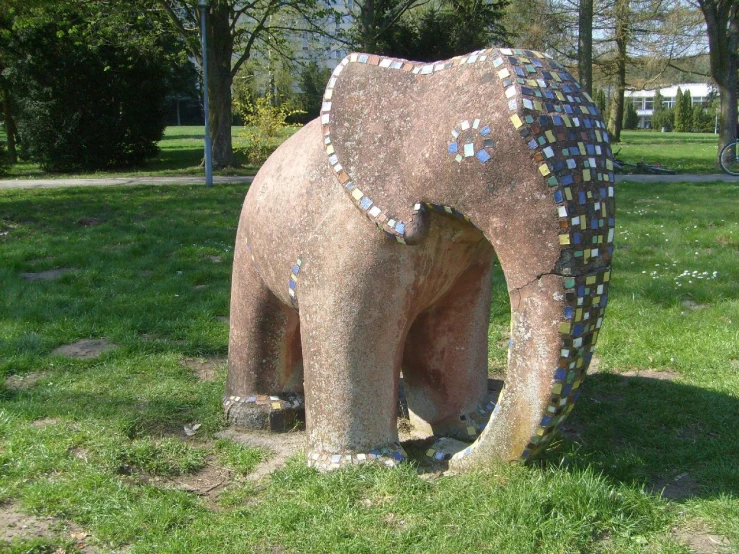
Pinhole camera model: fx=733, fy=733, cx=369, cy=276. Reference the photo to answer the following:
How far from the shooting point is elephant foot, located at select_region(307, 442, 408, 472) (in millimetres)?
3123

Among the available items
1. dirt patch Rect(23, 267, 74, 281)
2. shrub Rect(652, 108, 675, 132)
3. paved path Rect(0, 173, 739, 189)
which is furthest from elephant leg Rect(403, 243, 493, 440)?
shrub Rect(652, 108, 675, 132)

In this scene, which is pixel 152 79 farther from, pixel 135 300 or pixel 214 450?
pixel 214 450

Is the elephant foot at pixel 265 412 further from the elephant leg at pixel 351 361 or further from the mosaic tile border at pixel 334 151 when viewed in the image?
the mosaic tile border at pixel 334 151

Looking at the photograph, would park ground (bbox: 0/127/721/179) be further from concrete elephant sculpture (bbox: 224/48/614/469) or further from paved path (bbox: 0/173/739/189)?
concrete elephant sculpture (bbox: 224/48/614/469)

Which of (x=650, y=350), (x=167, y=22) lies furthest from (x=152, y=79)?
(x=650, y=350)

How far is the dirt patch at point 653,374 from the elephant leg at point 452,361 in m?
1.43

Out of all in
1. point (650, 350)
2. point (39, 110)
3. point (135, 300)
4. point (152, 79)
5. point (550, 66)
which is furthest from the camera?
point (152, 79)

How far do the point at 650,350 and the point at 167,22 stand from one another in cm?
1504

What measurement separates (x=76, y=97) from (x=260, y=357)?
1693cm

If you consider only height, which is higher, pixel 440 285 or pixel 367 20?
pixel 367 20

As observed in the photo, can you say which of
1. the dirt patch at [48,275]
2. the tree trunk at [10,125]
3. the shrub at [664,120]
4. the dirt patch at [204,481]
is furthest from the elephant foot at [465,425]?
the shrub at [664,120]

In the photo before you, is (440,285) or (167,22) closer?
(440,285)

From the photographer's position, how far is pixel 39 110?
18281 millimetres

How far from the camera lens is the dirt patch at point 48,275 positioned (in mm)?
7173
